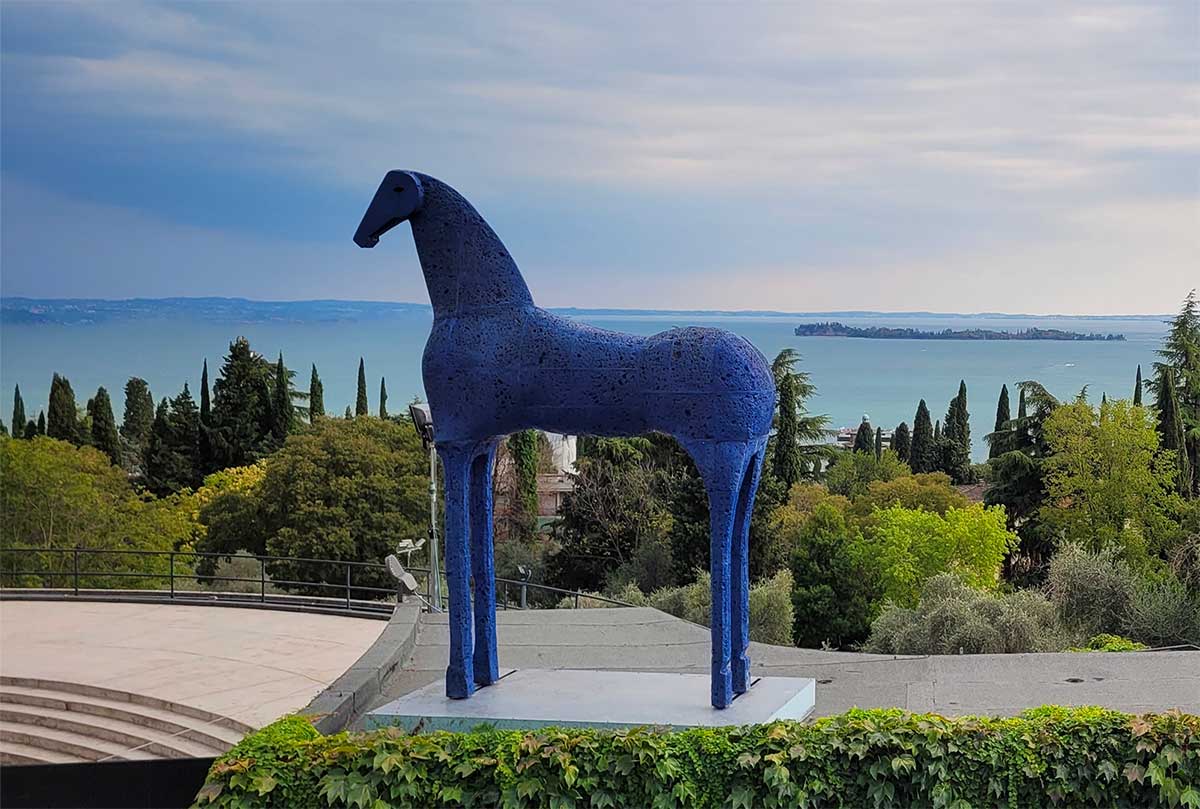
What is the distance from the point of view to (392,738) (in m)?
9.12

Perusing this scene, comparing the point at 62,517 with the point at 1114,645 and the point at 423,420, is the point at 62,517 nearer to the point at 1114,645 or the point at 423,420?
the point at 423,420

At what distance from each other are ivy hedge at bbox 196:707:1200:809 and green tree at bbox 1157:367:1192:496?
1430 inches

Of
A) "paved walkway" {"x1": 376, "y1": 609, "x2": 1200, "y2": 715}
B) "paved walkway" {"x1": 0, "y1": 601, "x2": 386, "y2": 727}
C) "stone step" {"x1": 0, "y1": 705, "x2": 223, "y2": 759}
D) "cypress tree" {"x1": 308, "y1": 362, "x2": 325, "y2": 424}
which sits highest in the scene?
"cypress tree" {"x1": 308, "y1": 362, "x2": 325, "y2": 424}

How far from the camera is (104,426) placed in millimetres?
46031

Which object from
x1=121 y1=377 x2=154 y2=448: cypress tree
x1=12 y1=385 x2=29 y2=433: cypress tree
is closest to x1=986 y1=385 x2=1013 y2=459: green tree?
x1=121 y1=377 x2=154 y2=448: cypress tree

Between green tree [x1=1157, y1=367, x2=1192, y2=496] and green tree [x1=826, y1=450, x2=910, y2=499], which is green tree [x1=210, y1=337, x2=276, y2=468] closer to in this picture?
green tree [x1=826, y1=450, x2=910, y2=499]

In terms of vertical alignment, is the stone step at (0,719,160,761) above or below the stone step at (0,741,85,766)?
above

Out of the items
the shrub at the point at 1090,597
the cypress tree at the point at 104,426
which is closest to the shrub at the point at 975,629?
the shrub at the point at 1090,597

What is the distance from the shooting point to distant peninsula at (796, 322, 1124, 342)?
57.0 m

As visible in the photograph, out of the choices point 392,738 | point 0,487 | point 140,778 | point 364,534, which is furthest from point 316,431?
point 392,738

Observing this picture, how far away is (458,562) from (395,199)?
2.79m

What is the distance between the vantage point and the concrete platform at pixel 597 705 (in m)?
9.45

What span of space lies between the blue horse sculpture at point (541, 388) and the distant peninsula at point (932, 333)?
46028 millimetres

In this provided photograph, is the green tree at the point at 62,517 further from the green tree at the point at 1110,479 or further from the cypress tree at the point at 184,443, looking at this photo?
the green tree at the point at 1110,479
